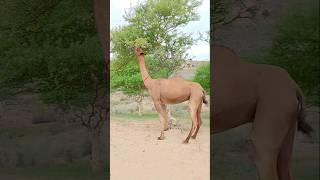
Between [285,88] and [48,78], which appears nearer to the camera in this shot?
[285,88]

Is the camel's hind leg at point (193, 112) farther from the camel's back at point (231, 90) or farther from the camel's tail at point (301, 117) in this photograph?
the camel's tail at point (301, 117)

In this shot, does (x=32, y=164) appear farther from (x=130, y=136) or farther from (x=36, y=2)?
(x=36, y=2)

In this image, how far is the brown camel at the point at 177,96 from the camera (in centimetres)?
301

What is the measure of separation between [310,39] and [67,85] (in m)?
1.57

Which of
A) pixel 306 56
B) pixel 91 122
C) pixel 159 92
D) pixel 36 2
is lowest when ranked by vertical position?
pixel 91 122

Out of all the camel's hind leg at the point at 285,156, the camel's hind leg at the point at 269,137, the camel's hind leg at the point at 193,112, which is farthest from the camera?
the camel's hind leg at the point at 193,112

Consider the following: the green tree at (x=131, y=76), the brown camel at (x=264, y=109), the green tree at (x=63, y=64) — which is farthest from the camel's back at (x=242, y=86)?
the green tree at (x=63, y=64)

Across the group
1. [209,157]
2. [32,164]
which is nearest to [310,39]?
[209,157]

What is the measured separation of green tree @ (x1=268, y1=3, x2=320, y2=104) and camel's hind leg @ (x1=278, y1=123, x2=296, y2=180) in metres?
0.36

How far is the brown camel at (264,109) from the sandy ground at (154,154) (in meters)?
0.26

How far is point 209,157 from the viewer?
3094 millimetres

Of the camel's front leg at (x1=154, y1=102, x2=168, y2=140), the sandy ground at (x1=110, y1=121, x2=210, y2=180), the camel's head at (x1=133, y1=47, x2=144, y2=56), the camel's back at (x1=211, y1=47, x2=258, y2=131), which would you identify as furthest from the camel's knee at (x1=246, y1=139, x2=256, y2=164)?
the camel's head at (x1=133, y1=47, x2=144, y2=56)

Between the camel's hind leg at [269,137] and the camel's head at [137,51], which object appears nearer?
the camel's hind leg at [269,137]

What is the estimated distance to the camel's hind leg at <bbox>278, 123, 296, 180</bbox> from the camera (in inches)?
113
